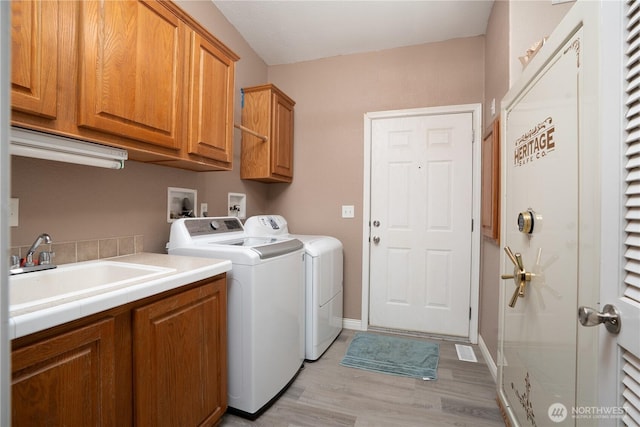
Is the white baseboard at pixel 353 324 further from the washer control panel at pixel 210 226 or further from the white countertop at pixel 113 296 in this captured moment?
the white countertop at pixel 113 296

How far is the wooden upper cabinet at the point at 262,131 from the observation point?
2.47 metres

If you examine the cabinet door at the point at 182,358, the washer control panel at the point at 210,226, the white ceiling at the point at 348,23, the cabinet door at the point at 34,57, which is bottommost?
the cabinet door at the point at 182,358

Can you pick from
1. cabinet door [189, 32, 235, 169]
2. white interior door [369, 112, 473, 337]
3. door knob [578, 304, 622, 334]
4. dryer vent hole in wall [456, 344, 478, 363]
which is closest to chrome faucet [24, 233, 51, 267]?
cabinet door [189, 32, 235, 169]

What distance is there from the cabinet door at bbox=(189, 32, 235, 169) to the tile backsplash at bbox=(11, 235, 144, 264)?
2.08 ft

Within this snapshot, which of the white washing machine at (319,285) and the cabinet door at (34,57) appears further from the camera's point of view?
the white washing machine at (319,285)

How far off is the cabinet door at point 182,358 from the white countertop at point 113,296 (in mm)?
70

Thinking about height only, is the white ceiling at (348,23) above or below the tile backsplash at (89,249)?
above

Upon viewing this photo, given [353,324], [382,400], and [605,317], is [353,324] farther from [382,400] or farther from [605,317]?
[605,317]

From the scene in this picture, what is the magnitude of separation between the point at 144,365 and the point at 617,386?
137cm

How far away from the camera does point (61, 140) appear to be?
3.51ft

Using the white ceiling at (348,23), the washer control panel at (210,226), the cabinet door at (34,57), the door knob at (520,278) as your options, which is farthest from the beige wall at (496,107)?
the cabinet door at (34,57)

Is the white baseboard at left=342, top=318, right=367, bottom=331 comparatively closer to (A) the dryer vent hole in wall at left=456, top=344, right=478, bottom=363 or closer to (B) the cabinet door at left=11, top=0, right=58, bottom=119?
(A) the dryer vent hole in wall at left=456, top=344, right=478, bottom=363

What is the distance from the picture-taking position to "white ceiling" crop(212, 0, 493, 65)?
7.02ft

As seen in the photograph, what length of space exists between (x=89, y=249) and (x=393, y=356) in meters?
2.14
